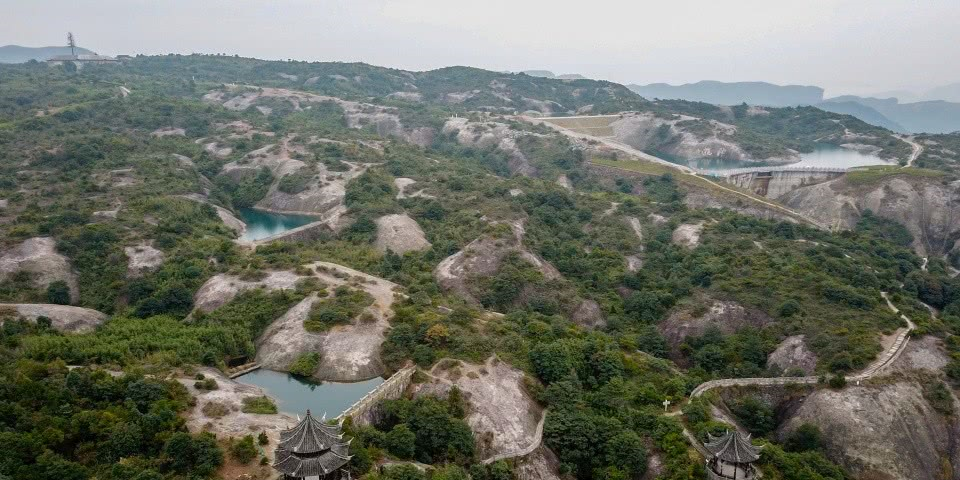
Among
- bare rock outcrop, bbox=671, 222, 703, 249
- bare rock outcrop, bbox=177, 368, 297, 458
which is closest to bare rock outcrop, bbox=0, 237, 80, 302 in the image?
bare rock outcrop, bbox=177, 368, 297, 458

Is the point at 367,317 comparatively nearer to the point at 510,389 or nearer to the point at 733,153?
the point at 510,389

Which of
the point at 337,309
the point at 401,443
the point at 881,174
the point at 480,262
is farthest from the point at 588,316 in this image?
the point at 881,174

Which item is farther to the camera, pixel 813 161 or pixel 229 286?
pixel 813 161

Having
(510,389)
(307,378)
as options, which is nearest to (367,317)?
(307,378)

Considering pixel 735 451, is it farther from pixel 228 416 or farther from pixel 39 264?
pixel 39 264

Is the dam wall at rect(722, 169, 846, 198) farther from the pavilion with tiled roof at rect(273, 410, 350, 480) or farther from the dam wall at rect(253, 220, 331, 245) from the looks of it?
the pavilion with tiled roof at rect(273, 410, 350, 480)

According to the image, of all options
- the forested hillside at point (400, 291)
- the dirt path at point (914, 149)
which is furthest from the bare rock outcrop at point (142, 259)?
the dirt path at point (914, 149)
